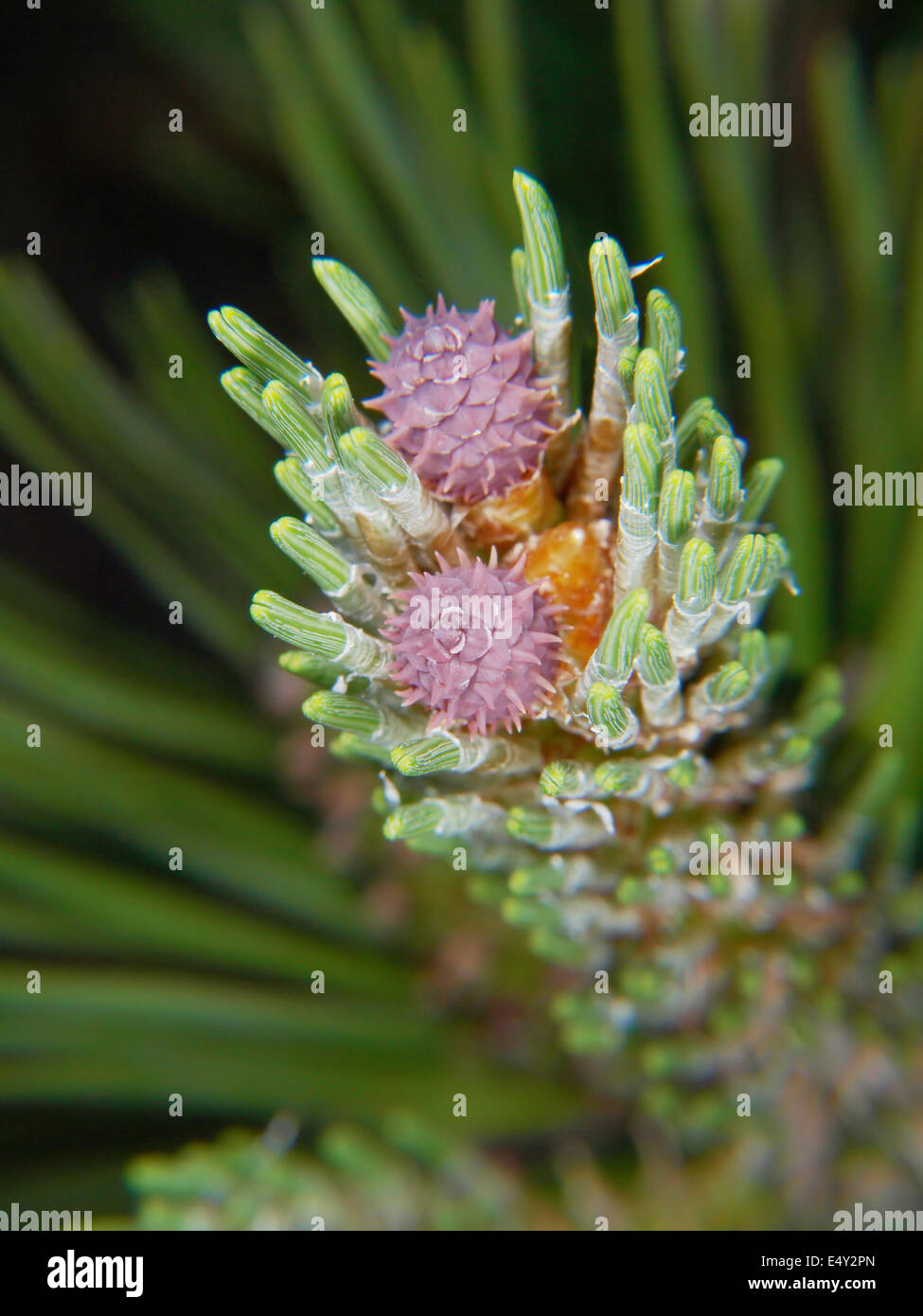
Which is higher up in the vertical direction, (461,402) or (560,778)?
(461,402)

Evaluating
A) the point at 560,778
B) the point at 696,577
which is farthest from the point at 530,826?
the point at 696,577

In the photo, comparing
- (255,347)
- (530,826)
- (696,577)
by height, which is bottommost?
(530,826)

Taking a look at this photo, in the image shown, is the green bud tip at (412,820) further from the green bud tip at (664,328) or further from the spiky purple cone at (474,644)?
the green bud tip at (664,328)

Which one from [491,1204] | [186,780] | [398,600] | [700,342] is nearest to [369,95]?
[700,342]

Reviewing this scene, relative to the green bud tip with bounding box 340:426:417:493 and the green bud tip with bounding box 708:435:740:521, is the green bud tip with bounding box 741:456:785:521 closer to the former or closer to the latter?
the green bud tip with bounding box 708:435:740:521

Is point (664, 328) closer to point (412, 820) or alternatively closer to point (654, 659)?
point (654, 659)

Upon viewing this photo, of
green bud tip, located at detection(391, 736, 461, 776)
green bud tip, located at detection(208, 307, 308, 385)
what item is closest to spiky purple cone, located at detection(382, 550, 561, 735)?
green bud tip, located at detection(391, 736, 461, 776)
